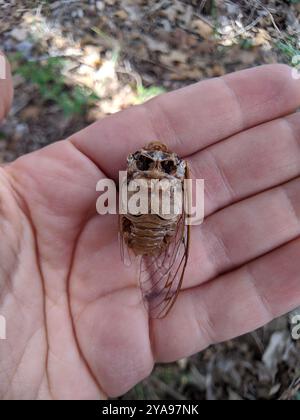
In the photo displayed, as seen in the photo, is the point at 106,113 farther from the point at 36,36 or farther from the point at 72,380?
the point at 72,380

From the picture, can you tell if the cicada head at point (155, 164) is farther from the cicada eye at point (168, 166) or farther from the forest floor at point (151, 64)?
the forest floor at point (151, 64)

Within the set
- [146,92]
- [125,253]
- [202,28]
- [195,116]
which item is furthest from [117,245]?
[202,28]

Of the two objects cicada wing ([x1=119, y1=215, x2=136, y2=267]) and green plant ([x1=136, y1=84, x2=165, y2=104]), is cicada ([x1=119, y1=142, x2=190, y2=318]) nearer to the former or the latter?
cicada wing ([x1=119, y1=215, x2=136, y2=267])

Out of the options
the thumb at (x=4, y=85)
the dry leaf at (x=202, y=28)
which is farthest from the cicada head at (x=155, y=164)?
the dry leaf at (x=202, y=28)

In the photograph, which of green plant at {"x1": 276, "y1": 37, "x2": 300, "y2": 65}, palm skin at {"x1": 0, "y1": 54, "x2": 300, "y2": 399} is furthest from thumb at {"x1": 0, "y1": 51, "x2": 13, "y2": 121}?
green plant at {"x1": 276, "y1": 37, "x2": 300, "y2": 65}

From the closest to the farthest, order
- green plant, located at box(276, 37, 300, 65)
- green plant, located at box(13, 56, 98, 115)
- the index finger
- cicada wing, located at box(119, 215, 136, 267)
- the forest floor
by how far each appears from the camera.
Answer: cicada wing, located at box(119, 215, 136, 267), the index finger, the forest floor, green plant, located at box(13, 56, 98, 115), green plant, located at box(276, 37, 300, 65)

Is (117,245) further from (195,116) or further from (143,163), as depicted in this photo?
(195,116)

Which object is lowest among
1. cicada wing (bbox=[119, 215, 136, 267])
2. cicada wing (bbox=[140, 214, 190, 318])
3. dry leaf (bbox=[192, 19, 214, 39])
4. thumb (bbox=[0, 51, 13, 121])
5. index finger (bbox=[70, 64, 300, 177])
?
cicada wing (bbox=[140, 214, 190, 318])
